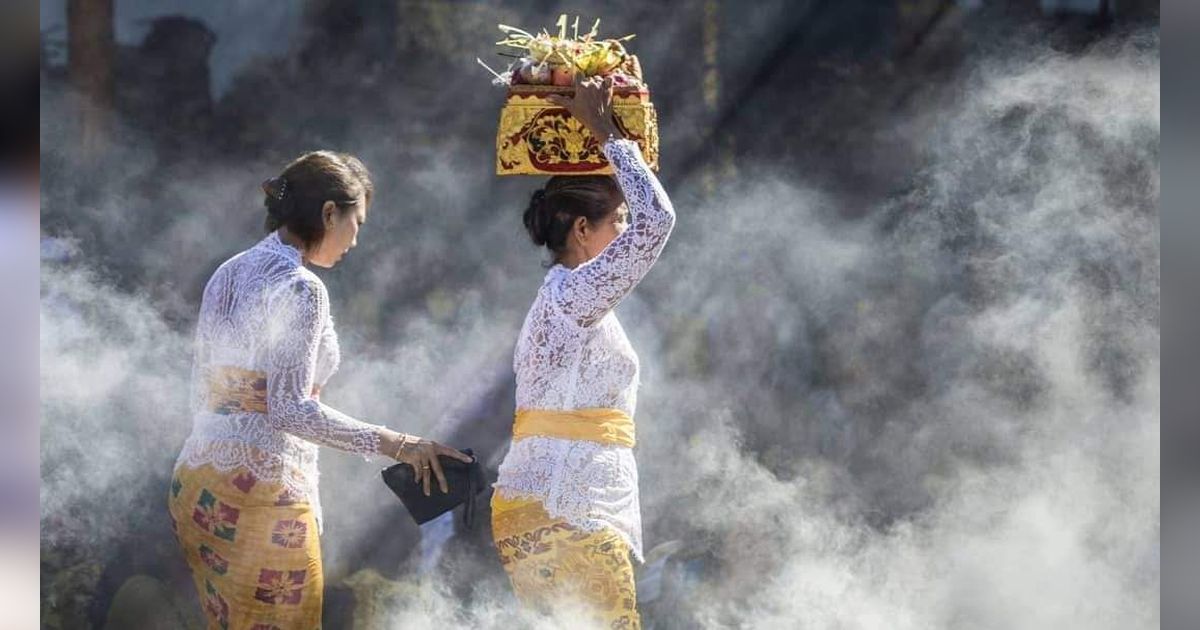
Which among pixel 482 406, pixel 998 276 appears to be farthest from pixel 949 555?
pixel 482 406

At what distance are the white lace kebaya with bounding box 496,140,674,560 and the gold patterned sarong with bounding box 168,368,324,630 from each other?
675mm

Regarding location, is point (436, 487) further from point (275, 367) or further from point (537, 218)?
point (537, 218)

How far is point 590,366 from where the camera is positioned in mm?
4824

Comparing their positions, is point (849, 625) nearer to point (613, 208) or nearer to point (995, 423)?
point (995, 423)

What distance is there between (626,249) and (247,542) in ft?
4.84

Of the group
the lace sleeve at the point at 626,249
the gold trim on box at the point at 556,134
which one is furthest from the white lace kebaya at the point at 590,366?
the gold trim on box at the point at 556,134

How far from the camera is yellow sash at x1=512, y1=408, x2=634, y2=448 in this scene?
15.9ft

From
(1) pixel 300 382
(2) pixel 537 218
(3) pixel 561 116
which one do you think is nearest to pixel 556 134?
(3) pixel 561 116

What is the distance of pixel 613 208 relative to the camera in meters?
4.98

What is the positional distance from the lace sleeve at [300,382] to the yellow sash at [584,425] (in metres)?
0.52

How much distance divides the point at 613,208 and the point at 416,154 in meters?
0.80

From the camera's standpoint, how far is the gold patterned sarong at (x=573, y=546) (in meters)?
4.82

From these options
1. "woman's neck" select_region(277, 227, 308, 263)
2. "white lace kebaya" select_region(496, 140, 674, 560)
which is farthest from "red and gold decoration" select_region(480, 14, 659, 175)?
"woman's neck" select_region(277, 227, 308, 263)

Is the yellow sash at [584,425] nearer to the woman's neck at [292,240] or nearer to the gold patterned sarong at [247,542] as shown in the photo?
the gold patterned sarong at [247,542]
